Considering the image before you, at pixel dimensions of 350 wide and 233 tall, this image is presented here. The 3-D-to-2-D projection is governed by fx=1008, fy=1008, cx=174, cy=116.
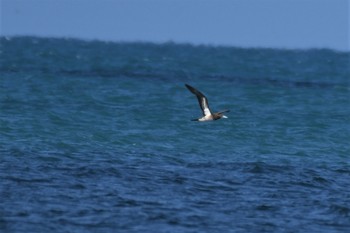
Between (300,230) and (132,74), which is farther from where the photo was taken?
(132,74)

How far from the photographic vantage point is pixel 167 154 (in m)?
23.4

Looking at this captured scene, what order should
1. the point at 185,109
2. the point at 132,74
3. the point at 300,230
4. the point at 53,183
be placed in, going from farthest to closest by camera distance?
the point at 132,74
the point at 185,109
the point at 53,183
the point at 300,230

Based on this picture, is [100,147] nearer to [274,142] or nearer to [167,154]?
[167,154]

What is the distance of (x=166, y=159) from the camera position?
22.6m

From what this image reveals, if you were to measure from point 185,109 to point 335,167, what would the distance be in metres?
13.5

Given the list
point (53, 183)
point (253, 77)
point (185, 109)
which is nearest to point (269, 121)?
point (185, 109)

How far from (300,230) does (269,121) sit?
651 inches

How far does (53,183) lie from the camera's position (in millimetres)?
18844

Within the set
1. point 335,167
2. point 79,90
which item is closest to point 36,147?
point 335,167

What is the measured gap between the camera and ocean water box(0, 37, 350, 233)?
1670 cm

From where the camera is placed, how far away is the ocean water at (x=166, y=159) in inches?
658

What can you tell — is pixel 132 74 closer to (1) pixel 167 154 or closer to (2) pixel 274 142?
(2) pixel 274 142

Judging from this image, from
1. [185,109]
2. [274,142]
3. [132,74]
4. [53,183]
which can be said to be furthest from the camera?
[132,74]

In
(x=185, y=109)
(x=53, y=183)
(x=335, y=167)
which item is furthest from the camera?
(x=185, y=109)
